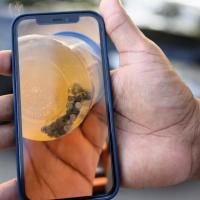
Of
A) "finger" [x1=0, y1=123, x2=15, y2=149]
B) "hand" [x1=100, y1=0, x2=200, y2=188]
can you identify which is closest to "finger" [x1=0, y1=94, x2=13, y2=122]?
"finger" [x1=0, y1=123, x2=15, y2=149]

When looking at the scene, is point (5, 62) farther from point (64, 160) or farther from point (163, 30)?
point (163, 30)

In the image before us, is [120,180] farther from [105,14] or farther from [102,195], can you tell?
[105,14]

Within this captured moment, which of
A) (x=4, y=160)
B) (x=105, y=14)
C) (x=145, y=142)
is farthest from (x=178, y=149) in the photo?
(x=4, y=160)

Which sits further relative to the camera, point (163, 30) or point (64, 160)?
point (163, 30)

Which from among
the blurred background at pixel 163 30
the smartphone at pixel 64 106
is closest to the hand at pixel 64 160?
the smartphone at pixel 64 106

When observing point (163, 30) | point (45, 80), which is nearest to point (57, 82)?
point (45, 80)

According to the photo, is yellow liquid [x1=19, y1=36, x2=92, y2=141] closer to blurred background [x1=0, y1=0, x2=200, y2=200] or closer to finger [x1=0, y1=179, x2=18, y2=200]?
finger [x1=0, y1=179, x2=18, y2=200]
